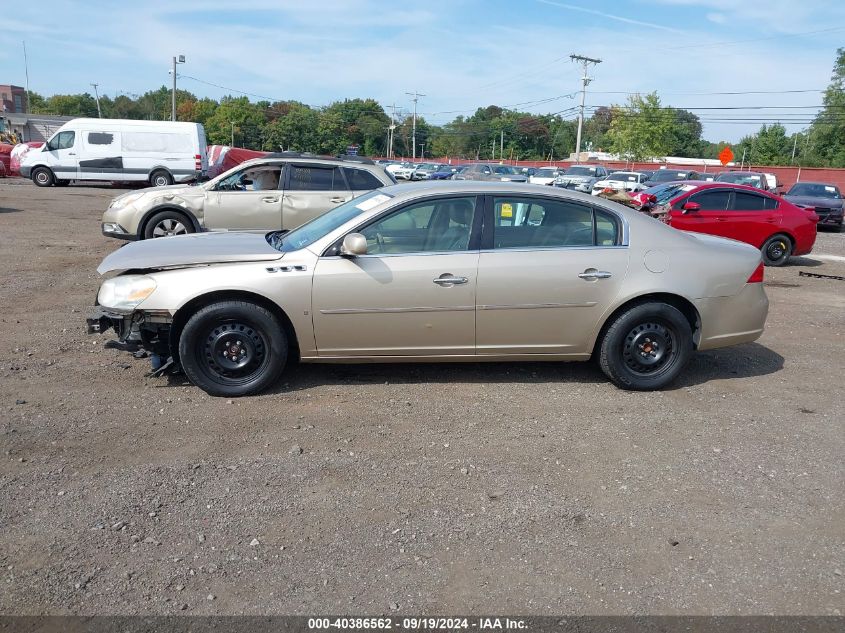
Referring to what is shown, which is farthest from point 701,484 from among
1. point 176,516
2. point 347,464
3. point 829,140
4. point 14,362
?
point 829,140

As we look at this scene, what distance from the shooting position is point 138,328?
198 inches

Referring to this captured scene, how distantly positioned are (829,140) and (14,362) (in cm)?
8395

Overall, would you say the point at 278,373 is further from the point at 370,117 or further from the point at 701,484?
the point at 370,117

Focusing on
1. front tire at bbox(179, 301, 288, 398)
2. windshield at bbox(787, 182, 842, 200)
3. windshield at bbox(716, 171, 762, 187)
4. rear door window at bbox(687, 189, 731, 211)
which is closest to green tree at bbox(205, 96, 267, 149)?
windshield at bbox(716, 171, 762, 187)

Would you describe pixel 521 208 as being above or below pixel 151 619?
above

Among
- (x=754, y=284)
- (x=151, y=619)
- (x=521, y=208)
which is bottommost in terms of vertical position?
(x=151, y=619)

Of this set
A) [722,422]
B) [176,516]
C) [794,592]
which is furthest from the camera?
[722,422]

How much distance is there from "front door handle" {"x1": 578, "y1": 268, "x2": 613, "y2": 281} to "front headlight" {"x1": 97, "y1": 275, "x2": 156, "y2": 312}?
3153 millimetres

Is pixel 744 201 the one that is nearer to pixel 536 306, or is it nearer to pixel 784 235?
pixel 784 235

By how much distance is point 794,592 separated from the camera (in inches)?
123

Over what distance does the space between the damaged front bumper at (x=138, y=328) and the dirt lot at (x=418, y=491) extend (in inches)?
12.5

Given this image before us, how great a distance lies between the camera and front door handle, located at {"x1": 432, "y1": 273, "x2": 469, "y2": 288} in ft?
16.8

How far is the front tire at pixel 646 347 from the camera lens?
539 cm

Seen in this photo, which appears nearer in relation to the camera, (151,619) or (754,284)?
(151,619)
